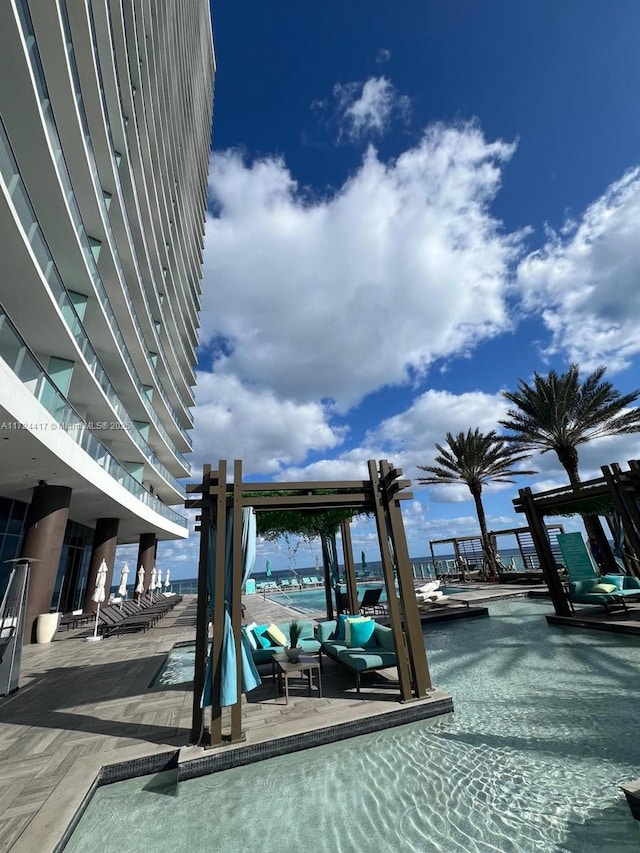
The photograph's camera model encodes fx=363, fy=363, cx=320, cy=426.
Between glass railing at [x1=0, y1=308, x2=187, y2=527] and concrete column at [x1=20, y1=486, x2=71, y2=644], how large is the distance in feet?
5.89

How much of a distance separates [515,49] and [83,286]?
14.8 m

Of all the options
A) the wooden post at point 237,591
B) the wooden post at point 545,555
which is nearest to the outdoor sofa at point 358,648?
the wooden post at point 237,591

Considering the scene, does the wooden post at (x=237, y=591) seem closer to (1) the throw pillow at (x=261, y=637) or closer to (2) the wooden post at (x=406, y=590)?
(2) the wooden post at (x=406, y=590)

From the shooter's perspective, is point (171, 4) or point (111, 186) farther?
point (171, 4)

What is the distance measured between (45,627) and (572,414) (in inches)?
877

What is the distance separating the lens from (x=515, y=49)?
9.72 m

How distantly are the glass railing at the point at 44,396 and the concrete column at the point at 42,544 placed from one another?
1795 mm

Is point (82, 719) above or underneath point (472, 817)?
above

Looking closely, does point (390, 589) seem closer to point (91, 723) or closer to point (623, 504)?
point (91, 723)

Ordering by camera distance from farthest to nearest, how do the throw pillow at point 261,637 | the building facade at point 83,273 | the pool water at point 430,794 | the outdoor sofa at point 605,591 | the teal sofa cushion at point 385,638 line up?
1. the outdoor sofa at point 605,591
2. the building facade at point 83,273
3. the throw pillow at point 261,637
4. the teal sofa cushion at point 385,638
5. the pool water at point 430,794

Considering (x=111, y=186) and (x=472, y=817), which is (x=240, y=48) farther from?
(x=472, y=817)

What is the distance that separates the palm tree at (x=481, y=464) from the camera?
21984mm

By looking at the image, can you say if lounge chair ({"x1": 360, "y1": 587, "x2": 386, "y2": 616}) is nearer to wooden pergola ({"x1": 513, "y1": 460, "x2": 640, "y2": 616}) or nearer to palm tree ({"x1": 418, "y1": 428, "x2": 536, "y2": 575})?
wooden pergola ({"x1": 513, "y1": 460, "x2": 640, "y2": 616})

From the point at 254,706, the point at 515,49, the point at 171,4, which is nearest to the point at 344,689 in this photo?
the point at 254,706
